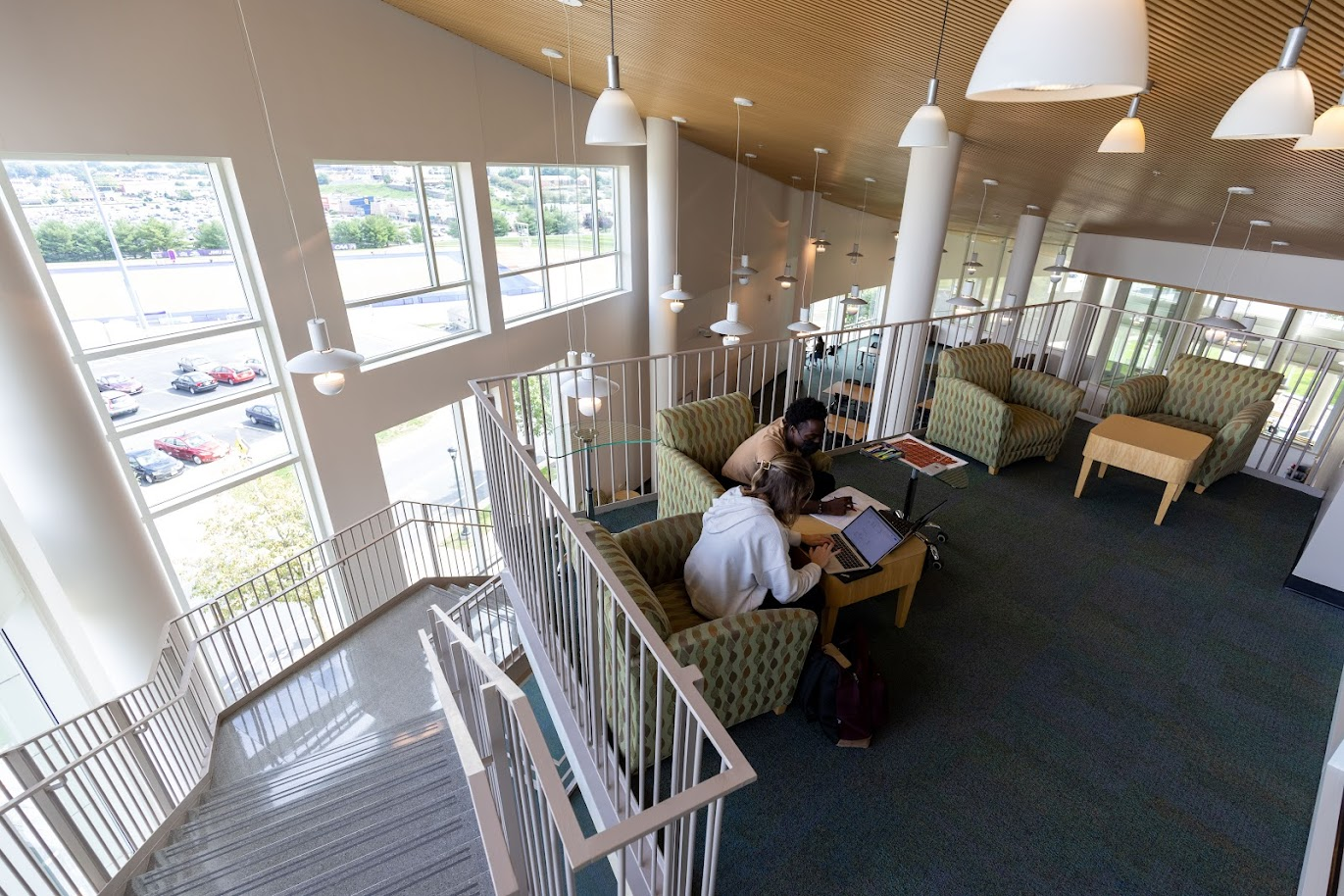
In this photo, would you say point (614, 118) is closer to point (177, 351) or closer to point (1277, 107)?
point (1277, 107)

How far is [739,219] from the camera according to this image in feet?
43.0

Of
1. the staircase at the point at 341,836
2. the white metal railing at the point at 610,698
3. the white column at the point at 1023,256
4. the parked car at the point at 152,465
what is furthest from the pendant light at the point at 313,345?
the white column at the point at 1023,256

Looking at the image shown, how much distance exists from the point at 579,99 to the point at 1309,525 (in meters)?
9.30

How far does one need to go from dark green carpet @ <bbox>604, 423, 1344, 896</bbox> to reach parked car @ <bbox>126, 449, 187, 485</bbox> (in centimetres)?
549

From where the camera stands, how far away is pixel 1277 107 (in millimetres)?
2006

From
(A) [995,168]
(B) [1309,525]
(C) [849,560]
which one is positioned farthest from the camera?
(A) [995,168]

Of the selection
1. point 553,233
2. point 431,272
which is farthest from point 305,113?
point 553,233

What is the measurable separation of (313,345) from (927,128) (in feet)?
14.3

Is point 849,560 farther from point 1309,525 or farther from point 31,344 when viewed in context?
point 31,344

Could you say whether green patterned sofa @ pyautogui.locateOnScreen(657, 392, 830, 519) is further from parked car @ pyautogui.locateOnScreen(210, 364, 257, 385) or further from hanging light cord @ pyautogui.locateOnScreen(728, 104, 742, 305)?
hanging light cord @ pyautogui.locateOnScreen(728, 104, 742, 305)

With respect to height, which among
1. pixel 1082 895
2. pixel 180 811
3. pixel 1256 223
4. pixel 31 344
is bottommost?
pixel 180 811

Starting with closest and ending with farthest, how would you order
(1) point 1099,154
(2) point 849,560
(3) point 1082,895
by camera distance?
(3) point 1082,895 < (2) point 849,560 < (1) point 1099,154

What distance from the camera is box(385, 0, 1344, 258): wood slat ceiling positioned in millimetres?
3010

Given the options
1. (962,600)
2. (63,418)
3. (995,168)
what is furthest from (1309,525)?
(63,418)
